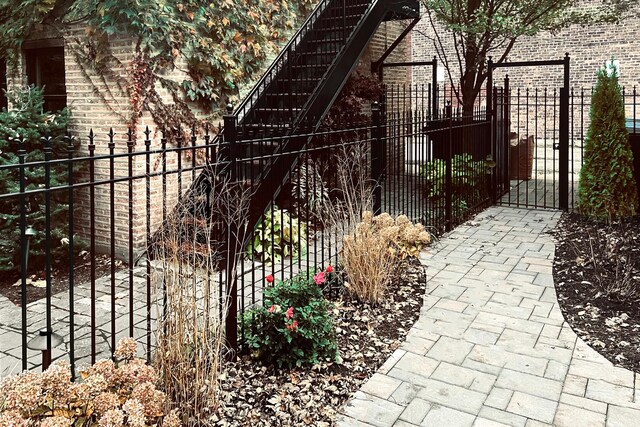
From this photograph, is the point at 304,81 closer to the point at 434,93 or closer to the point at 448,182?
the point at 434,93

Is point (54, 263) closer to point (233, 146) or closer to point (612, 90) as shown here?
point (233, 146)

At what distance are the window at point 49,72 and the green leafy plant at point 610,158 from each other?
23.4ft

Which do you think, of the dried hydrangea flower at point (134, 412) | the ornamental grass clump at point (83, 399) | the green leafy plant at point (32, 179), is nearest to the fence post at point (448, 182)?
the green leafy plant at point (32, 179)

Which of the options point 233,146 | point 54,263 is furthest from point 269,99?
point 233,146

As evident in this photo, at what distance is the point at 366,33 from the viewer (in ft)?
27.4

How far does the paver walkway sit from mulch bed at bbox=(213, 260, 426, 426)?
10cm

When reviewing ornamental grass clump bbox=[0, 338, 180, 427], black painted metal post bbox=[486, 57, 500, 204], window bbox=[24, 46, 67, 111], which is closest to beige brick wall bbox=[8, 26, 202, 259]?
window bbox=[24, 46, 67, 111]

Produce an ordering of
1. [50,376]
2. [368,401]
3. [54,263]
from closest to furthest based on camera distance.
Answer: [50,376] < [368,401] < [54,263]

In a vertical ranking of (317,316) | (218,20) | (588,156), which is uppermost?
(218,20)

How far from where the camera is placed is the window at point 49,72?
24.4ft

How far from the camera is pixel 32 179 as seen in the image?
6.30 metres

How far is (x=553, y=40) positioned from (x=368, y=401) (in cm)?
1556

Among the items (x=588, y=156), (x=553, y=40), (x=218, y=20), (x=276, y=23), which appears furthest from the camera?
(x=553, y=40)

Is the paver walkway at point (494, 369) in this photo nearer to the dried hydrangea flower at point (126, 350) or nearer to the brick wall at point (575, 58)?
the dried hydrangea flower at point (126, 350)
